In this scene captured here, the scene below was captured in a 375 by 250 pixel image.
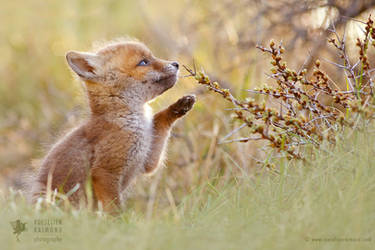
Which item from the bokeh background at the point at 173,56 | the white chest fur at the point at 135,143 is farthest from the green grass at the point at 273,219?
the white chest fur at the point at 135,143

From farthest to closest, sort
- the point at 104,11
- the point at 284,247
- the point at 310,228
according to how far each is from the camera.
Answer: the point at 104,11
the point at 310,228
the point at 284,247

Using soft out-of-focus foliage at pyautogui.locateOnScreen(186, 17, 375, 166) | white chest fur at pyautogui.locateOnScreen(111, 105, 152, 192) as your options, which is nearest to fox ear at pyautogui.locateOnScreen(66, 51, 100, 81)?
white chest fur at pyautogui.locateOnScreen(111, 105, 152, 192)

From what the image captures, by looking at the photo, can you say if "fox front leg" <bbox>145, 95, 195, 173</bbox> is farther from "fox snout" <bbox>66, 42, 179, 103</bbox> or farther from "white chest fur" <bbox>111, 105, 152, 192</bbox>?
"fox snout" <bbox>66, 42, 179, 103</bbox>

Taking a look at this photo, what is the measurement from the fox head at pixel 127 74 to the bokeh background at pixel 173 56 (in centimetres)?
43

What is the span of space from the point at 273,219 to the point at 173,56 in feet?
17.8

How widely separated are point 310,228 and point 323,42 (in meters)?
3.87

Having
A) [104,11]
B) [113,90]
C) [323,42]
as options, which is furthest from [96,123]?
[104,11]

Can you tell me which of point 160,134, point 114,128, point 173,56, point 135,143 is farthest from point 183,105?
point 173,56

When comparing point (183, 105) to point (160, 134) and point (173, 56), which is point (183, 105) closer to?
point (160, 134)

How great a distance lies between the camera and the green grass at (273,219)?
2740 millimetres

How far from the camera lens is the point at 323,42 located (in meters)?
6.18

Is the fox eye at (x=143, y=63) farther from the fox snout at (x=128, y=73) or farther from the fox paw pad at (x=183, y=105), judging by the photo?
the fox paw pad at (x=183, y=105)

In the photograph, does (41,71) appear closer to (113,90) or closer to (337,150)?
(113,90)

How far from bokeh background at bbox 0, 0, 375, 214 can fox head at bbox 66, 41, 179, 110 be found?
0.43 meters
